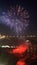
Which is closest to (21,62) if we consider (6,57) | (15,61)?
(15,61)

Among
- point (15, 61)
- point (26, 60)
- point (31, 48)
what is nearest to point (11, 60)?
point (15, 61)

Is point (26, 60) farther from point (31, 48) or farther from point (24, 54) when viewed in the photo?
point (31, 48)

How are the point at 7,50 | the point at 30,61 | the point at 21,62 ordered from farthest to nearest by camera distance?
the point at 7,50 → the point at 21,62 → the point at 30,61

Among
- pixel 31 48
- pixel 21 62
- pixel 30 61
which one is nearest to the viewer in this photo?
pixel 30 61

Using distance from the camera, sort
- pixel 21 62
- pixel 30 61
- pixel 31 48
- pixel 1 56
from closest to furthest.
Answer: pixel 30 61 < pixel 21 62 < pixel 1 56 < pixel 31 48

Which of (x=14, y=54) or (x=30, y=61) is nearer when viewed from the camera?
(x=30, y=61)

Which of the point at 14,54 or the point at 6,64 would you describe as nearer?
the point at 6,64

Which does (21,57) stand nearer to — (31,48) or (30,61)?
(30,61)

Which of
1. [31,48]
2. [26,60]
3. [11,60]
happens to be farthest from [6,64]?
[31,48]

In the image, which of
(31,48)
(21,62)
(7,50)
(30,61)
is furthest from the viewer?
(31,48)
